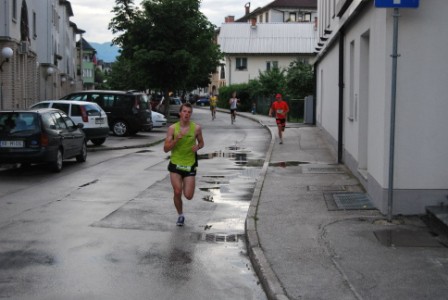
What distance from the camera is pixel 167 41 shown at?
1577 inches

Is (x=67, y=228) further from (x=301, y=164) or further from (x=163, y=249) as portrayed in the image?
(x=301, y=164)

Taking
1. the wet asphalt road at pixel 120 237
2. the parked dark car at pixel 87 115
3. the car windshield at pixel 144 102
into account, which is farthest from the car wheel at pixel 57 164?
the car windshield at pixel 144 102

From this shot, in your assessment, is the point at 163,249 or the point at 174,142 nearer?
the point at 163,249

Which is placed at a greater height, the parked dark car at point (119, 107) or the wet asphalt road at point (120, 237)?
the parked dark car at point (119, 107)

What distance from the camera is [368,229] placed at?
825cm

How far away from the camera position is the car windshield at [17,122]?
15070mm

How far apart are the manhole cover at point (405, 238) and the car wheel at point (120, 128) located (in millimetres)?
21774

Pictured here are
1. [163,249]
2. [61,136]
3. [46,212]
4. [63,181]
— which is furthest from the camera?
[61,136]

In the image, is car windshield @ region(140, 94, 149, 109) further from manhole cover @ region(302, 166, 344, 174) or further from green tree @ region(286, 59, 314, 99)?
manhole cover @ region(302, 166, 344, 174)

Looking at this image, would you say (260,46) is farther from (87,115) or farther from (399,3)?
(399,3)

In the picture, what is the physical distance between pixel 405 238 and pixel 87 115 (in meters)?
16.7

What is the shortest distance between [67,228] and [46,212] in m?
1.33

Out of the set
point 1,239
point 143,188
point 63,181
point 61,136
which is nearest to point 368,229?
point 1,239

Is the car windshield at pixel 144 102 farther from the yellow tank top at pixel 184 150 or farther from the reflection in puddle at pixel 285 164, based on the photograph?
the yellow tank top at pixel 184 150
